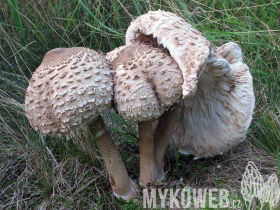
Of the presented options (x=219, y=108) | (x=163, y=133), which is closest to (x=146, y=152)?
(x=163, y=133)

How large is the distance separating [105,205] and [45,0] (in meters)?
3.00

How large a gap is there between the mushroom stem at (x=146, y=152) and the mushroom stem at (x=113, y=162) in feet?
0.51

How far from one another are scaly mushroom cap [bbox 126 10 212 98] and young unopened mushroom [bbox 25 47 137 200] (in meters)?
0.46

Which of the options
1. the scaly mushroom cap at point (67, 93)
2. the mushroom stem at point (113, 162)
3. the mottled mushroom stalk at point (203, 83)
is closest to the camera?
the scaly mushroom cap at point (67, 93)

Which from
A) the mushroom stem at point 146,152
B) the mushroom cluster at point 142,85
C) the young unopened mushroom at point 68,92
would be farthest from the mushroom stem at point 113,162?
the young unopened mushroom at point 68,92

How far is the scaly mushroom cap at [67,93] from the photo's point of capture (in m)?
1.52

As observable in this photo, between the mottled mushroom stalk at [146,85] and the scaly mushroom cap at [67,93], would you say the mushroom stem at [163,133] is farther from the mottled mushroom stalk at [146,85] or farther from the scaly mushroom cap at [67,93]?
the scaly mushroom cap at [67,93]

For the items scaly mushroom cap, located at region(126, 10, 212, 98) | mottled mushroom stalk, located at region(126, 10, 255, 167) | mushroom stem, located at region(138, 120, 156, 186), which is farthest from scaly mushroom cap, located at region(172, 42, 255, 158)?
mushroom stem, located at region(138, 120, 156, 186)

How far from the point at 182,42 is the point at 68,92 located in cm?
83

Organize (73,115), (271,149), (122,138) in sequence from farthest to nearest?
1. (122,138)
2. (271,149)
3. (73,115)

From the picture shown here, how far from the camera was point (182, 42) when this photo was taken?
1677 mm

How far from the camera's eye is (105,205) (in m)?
2.11

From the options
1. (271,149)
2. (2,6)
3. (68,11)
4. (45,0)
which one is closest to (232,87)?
(271,149)

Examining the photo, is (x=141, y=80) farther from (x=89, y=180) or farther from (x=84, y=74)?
(x=89, y=180)
